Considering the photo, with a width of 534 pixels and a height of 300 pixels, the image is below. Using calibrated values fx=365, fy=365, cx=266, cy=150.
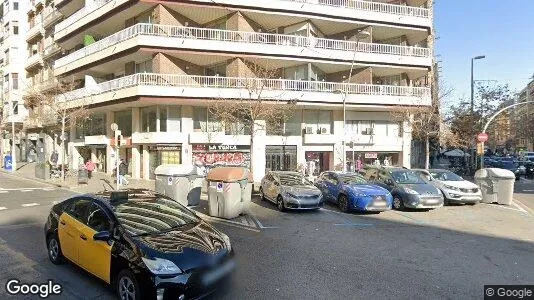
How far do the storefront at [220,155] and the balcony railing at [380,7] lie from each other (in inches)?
434

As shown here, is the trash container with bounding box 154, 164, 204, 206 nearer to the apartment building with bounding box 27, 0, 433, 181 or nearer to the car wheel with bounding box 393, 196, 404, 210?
the car wheel with bounding box 393, 196, 404, 210

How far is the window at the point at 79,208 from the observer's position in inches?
234

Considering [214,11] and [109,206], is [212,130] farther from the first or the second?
[109,206]

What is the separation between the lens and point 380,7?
1025 inches

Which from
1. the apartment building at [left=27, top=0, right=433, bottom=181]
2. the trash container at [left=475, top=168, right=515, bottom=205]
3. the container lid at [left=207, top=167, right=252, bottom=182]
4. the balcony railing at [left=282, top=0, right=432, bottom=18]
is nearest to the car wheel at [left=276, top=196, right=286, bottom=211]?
the container lid at [left=207, top=167, right=252, bottom=182]

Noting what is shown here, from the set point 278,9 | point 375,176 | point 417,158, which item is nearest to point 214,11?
point 278,9

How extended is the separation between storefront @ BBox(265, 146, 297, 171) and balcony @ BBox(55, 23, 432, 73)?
6.33 meters

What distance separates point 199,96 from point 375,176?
461 inches

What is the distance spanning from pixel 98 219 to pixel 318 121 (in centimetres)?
2190

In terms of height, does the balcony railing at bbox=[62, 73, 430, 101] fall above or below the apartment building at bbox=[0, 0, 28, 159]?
below

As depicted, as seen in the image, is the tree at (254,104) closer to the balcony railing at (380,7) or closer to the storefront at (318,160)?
the storefront at (318,160)

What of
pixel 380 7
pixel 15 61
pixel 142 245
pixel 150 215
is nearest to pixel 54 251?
pixel 150 215

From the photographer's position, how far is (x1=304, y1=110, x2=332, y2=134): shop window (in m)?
25.9

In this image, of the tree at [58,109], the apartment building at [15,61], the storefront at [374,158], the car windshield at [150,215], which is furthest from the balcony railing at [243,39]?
the apartment building at [15,61]
